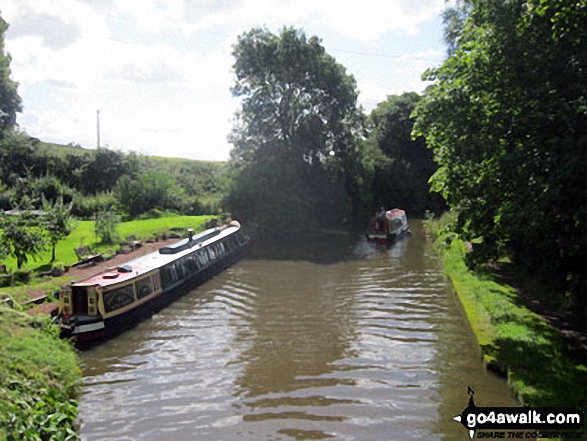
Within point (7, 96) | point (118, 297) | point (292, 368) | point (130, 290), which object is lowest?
point (292, 368)

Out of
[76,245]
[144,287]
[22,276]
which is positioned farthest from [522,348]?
[76,245]

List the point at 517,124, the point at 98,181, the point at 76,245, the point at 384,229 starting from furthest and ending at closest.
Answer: the point at 98,181
the point at 384,229
the point at 76,245
the point at 517,124

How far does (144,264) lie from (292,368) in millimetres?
8088

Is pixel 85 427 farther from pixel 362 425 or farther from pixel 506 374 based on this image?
pixel 506 374

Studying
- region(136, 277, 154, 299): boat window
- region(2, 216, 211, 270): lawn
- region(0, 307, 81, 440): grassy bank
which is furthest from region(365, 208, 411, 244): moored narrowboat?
region(0, 307, 81, 440): grassy bank

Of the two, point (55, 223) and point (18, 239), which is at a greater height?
point (55, 223)

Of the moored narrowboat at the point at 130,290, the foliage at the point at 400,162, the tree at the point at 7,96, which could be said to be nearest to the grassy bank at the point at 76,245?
the moored narrowboat at the point at 130,290

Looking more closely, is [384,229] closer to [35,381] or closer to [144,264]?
[144,264]

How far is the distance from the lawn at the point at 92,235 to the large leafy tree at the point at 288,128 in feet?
17.5

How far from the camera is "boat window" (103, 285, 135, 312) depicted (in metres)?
→ 14.7

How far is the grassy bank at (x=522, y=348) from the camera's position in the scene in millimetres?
9500

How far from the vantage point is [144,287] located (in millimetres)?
16750

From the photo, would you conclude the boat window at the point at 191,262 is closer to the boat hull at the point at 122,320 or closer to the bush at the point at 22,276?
the boat hull at the point at 122,320

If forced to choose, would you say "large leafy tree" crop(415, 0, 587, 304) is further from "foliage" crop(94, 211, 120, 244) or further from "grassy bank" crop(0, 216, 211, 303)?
"foliage" crop(94, 211, 120, 244)
